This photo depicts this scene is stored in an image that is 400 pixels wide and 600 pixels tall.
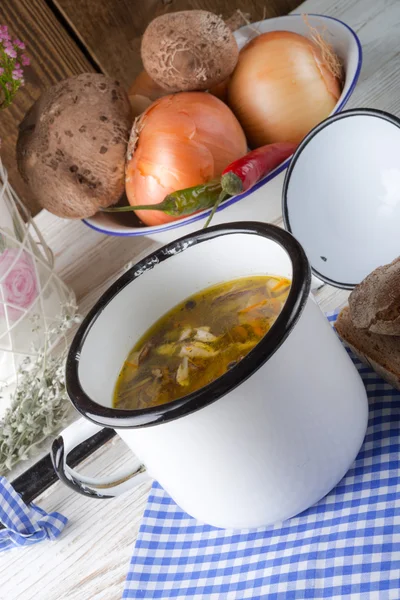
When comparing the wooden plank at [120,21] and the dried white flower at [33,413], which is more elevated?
the wooden plank at [120,21]

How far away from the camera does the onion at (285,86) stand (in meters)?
1.03

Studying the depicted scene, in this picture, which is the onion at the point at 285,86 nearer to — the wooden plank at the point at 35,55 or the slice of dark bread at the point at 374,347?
the slice of dark bread at the point at 374,347

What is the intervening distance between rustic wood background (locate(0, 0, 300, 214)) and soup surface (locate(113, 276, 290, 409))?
1029 millimetres

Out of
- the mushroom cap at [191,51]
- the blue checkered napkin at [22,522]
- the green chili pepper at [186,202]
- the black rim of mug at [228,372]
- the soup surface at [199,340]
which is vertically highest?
A: the mushroom cap at [191,51]

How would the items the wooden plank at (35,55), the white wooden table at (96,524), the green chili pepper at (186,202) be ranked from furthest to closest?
the wooden plank at (35,55) → the green chili pepper at (186,202) → the white wooden table at (96,524)

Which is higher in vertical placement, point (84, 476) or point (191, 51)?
point (191, 51)

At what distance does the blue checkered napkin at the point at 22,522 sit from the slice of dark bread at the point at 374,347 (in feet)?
1.27

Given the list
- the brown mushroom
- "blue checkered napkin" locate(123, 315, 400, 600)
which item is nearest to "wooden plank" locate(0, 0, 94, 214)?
the brown mushroom

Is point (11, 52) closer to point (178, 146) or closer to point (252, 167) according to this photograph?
point (178, 146)

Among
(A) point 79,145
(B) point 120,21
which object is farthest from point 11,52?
(B) point 120,21

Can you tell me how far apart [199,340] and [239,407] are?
0.46 feet

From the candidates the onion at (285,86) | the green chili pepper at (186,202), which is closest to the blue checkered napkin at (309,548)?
the green chili pepper at (186,202)

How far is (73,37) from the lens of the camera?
5.16 ft

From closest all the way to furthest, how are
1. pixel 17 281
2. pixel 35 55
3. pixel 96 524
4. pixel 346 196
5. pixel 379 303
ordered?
pixel 379 303 < pixel 96 524 < pixel 346 196 < pixel 17 281 < pixel 35 55
